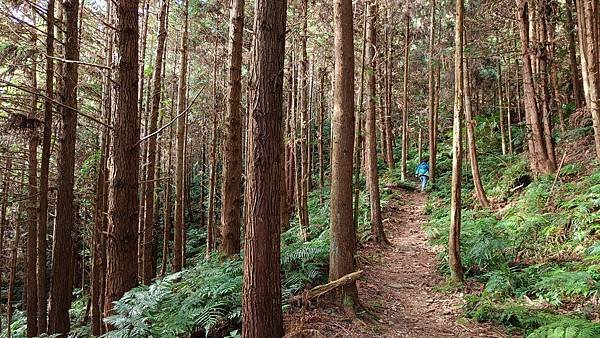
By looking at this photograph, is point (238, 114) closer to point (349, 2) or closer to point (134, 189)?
point (349, 2)

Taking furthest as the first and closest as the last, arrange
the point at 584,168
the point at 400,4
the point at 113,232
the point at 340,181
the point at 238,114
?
the point at 400,4, the point at 584,168, the point at 238,114, the point at 340,181, the point at 113,232

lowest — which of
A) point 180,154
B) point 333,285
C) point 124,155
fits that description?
point 333,285

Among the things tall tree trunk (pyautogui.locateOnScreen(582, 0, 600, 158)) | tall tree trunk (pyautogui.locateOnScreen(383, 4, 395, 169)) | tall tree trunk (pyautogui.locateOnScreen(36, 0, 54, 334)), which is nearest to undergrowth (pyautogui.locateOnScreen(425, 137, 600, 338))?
tall tree trunk (pyautogui.locateOnScreen(582, 0, 600, 158))

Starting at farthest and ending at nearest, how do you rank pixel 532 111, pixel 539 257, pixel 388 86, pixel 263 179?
pixel 388 86 → pixel 532 111 → pixel 539 257 → pixel 263 179

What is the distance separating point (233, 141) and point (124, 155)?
3.36 metres

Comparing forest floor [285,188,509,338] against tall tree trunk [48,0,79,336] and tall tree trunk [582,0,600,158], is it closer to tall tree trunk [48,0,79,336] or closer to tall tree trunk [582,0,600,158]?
tall tree trunk [48,0,79,336]

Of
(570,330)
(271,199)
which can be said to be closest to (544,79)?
(570,330)

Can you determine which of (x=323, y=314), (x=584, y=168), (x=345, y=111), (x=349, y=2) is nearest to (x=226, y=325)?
(x=323, y=314)

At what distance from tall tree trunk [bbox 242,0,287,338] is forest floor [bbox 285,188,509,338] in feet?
2.50

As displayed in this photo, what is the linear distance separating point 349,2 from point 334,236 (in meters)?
3.42

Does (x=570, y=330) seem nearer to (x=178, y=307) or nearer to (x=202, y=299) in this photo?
(x=202, y=299)

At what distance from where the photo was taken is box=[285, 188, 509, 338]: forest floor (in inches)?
203

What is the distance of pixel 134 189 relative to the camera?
4.37 meters

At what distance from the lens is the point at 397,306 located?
257 inches
